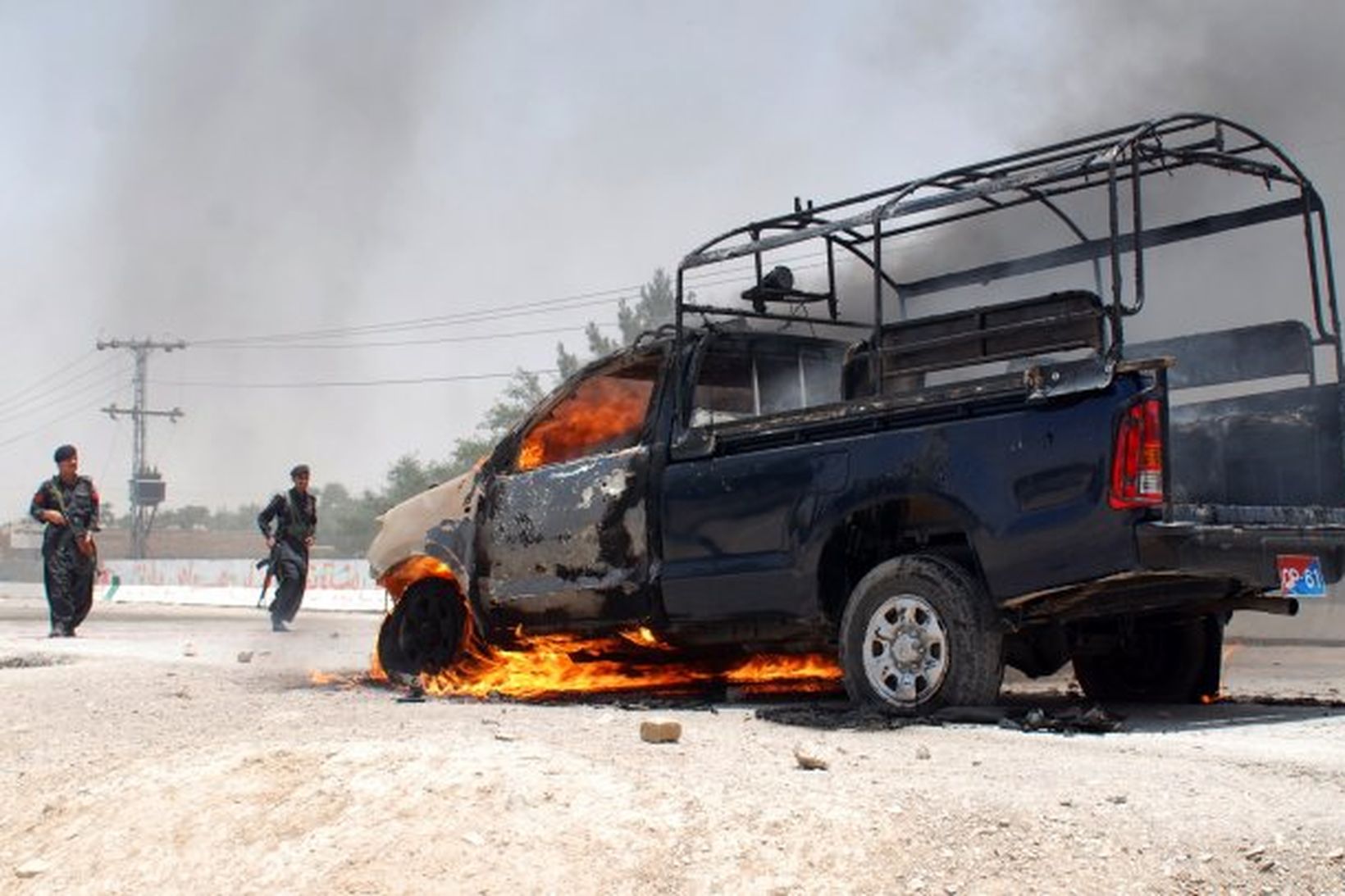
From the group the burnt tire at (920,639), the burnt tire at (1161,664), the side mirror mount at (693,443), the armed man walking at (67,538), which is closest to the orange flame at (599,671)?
the side mirror mount at (693,443)

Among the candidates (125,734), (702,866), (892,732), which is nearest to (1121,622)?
(892,732)

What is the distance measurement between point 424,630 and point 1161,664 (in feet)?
12.6

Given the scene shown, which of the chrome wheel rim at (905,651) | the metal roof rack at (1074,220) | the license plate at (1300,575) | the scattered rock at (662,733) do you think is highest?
the metal roof rack at (1074,220)

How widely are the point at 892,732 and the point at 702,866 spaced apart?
1.79m

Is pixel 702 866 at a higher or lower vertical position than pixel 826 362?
lower

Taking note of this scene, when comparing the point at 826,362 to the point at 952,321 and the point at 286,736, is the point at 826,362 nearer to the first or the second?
the point at 952,321

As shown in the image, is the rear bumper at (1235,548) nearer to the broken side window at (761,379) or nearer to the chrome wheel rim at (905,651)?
the chrome wheel rim at (905,651)

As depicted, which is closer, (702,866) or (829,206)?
(702,866)

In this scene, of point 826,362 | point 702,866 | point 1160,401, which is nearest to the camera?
point 702,866

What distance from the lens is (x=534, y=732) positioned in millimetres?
5332

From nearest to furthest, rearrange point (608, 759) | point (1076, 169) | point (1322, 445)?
point (608, 759) < point (1076, 169) < point (1322, 445)

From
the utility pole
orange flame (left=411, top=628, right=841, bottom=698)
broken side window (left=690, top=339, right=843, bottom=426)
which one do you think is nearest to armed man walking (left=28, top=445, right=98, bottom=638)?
orange flame (left=411, top=628, right=841, bottom=698)

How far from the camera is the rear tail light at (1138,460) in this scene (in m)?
5.16

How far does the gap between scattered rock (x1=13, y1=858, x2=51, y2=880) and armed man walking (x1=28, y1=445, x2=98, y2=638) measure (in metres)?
8.28
